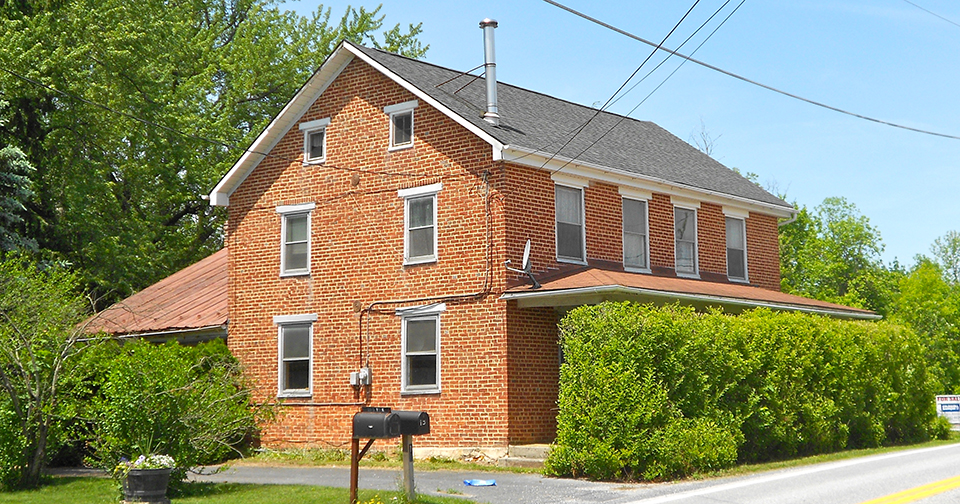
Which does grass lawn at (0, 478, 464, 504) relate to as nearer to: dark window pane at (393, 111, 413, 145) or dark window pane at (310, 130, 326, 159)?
dark window pane at (393, 111, 413, 145)

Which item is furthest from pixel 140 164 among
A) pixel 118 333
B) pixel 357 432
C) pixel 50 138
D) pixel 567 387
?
pixel 357 432

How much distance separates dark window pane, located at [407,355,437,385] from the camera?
846 inches

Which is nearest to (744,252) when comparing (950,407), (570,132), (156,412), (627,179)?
(627,179)

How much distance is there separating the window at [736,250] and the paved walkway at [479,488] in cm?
1076

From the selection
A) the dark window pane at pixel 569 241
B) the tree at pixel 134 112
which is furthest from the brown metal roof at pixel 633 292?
the tree at pixel 134 112

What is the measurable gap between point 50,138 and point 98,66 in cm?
274

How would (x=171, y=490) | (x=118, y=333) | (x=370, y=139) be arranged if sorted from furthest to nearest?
(x=118, y=333) < (x=370, y=139) < (x=171, y=490)

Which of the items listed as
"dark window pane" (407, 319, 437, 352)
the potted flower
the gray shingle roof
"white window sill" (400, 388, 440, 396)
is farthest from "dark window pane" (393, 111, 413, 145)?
the potted flower

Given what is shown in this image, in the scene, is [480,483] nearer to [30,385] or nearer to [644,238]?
[30,385]

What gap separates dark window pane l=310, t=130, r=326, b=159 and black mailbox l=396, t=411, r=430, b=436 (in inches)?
494

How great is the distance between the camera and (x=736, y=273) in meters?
26.7

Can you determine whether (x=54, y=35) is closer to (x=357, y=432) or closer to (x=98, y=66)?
(x=98, y=66)

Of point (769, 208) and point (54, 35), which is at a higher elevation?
point (54, 35)

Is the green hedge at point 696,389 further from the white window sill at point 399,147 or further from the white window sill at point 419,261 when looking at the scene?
the white window sill at point 399,147
